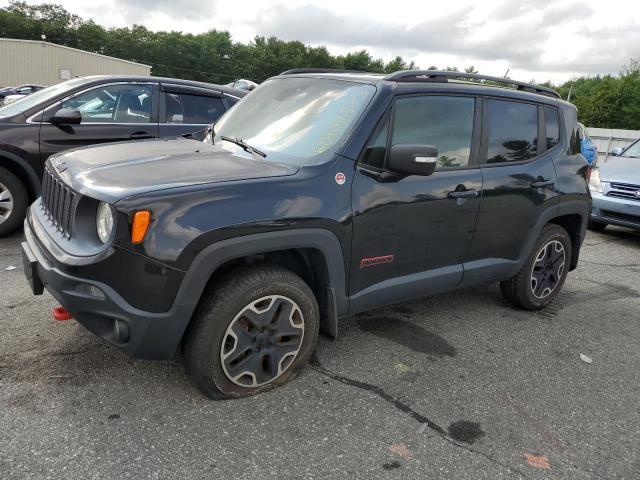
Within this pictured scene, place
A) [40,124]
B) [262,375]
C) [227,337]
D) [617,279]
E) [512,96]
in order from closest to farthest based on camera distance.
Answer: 1. [227,337]
2. [262,375]
3. [512,96]
4. [40,124]
5. [617,279]

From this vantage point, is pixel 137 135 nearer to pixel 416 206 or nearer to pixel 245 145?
pixel 245 145

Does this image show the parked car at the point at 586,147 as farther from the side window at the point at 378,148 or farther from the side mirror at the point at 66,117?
the side mirror at the point at 66,117

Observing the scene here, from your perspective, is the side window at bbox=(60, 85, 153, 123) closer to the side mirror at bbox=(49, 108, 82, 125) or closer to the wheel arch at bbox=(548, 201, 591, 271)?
the side mirror at bbox=(49, 108, 82, 125)

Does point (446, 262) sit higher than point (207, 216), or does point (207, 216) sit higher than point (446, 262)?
point (207, 216)

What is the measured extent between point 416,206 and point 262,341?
1.26m

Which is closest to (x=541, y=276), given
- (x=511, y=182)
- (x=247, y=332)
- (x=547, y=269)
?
(x=547, y=269)

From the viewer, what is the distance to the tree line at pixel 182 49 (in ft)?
262

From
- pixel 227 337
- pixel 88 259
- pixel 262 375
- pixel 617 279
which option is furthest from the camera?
pixel 617 279

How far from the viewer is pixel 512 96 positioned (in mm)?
4035

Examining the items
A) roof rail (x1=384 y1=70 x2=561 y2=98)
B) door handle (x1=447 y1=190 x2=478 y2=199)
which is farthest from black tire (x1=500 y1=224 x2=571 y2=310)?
roof rail (x1=384 y1=70 x2=561 y2=98)

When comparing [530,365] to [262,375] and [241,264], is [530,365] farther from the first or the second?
[241,264]

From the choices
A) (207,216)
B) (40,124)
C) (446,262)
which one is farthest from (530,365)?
(40,124)

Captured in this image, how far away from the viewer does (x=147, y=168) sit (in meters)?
2.81

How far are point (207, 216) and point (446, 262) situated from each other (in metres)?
1.83
